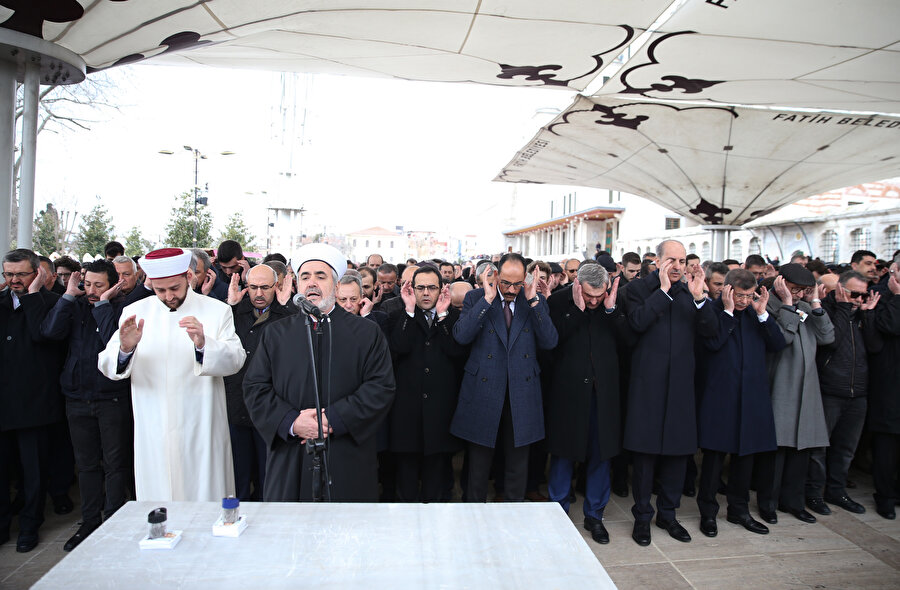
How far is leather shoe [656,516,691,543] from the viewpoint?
4.12 meters

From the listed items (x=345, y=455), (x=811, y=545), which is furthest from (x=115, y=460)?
(x=811, y=545)

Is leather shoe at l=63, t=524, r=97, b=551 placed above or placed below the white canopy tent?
below

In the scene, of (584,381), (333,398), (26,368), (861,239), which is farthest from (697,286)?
(861,239)

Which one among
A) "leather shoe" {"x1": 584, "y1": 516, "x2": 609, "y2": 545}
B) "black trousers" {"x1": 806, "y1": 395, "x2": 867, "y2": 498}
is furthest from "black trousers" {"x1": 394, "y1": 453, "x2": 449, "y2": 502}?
"black trousers" {"x1": 806, "y1": 395, "x2": 867, "y2": 498}

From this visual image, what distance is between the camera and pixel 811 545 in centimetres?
406

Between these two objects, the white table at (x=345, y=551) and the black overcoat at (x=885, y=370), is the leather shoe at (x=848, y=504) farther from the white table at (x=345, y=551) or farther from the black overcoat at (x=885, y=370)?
the white table at (x=345, y=551)

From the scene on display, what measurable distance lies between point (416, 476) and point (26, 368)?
292 centimetres

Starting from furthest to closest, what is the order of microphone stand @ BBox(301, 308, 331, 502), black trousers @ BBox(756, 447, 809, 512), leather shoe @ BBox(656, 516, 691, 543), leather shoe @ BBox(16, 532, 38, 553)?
black trousers @ BBox(756, 447, 809, 512) < leather shoe @ BBox(656, 516, 691, 543) < leather shoe @ BBox(16, 532, 38, 553) < microphone stand @ BBox(301, 308, 331, 502)

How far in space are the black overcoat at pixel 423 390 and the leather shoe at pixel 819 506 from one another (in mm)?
3121

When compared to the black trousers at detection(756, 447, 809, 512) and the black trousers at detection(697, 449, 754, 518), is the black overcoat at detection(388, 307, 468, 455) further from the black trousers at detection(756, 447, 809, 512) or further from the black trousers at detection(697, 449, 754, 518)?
the black trousers at detection(756, 447, 809, 512)

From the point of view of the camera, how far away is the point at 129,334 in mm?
2963

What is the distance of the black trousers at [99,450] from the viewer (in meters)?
3.80

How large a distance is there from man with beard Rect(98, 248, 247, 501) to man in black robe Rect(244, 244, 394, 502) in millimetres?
471

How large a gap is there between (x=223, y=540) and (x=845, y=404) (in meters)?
4.93
